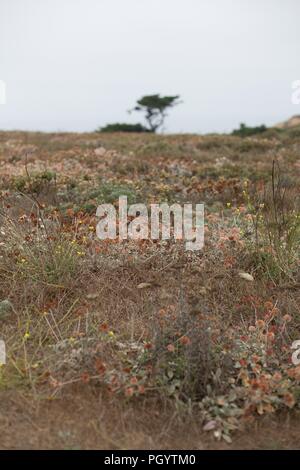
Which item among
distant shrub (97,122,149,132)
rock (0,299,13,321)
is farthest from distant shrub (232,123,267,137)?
rock (0,299,13,321)

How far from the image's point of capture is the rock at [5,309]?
3.92m

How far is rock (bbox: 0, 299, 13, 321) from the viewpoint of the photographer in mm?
3920

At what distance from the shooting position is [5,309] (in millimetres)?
3979

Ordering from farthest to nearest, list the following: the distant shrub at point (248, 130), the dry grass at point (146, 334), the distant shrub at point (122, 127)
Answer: the distant shrub at point (122, 127), the distant shrub at point (248, 130), the dry grass at point (146, 334)

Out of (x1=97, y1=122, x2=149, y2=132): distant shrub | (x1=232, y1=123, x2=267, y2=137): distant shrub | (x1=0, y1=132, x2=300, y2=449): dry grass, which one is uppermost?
(x1=97, y1=122, x2=149, y2=132): distant shrub

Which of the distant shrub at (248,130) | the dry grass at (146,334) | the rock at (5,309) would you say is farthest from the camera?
the distant shrub at (248,130)

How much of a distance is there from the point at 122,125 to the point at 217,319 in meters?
21.2

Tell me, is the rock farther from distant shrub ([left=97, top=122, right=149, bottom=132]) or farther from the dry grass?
distant shrub ([left=97, top=122, right=149, bottom=132])

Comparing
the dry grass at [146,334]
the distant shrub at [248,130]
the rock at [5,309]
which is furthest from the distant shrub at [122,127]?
the rock at [5,309]

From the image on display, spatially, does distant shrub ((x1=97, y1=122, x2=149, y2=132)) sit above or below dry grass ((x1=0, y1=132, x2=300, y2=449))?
above

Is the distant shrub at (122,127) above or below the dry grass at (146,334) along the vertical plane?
above

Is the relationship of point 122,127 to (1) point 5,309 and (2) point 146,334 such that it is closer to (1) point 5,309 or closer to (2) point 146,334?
(1) point 5,309

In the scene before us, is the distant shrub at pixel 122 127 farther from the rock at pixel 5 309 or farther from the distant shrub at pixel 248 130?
the rock at pixel 5 309

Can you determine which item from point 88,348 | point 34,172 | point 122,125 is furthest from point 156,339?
point 122,125
